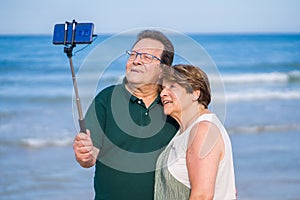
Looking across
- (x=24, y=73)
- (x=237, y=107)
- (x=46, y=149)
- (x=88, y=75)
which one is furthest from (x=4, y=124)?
(x=24, y=73)

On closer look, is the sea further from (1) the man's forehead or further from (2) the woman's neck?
(2) the woman's neck

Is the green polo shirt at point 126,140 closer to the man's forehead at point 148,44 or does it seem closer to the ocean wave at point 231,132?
the man's forehead at point 148,44

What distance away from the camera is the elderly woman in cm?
271

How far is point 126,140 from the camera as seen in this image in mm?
3193

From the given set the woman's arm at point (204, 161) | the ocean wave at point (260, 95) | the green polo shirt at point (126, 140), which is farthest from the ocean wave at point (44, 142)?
the woman's arm at point (204, 161)

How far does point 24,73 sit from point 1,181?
12.6 meters

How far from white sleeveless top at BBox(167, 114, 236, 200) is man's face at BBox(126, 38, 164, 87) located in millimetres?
403

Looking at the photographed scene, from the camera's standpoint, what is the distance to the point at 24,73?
63.8 ft

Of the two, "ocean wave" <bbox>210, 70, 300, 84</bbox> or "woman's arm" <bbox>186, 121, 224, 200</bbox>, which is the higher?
"woman's arm" <bbox>186, 121, 224, 200</bbox>

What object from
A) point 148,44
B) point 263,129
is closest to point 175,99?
point 148,44

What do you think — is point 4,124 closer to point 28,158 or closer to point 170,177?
point 28,158

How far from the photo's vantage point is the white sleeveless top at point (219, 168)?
278cm

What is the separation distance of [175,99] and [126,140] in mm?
399

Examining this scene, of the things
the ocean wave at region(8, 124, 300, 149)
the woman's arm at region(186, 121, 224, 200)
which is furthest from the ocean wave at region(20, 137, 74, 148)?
the woman's arm at region(186, 121, 224, 200)
